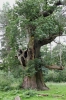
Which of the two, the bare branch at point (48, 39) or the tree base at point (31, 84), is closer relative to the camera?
the bare branch at point (48, 39)

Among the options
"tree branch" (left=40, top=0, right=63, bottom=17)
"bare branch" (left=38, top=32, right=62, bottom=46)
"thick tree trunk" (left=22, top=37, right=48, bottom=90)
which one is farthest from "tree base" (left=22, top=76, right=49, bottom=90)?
"tree branch" (left=40, top=0, right=63, bottom=17)

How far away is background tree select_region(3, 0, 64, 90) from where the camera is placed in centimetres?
1415

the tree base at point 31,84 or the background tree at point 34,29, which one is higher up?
the background tree at point 34,29

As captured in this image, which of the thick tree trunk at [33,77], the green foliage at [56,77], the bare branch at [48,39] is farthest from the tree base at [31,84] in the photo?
the green foliage at [56,77]

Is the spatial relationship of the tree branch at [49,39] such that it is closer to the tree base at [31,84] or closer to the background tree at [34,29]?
the background tree at [34,29]

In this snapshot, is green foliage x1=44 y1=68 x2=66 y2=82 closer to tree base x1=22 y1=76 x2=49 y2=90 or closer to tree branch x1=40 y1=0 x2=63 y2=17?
tree base x1=22 y1=76 x2=49 y2=90

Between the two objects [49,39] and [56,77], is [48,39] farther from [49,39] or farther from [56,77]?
[56,77]

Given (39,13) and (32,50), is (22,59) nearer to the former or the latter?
(32,50)

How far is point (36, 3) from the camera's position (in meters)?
14.4

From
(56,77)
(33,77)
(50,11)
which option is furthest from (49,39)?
(56,77)

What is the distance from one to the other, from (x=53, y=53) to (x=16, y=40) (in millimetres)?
3763

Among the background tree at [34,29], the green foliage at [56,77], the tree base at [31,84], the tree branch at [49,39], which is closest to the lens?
the background tree at [34,29]

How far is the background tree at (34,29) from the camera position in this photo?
46.4ft

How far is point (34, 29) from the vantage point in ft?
48.7
